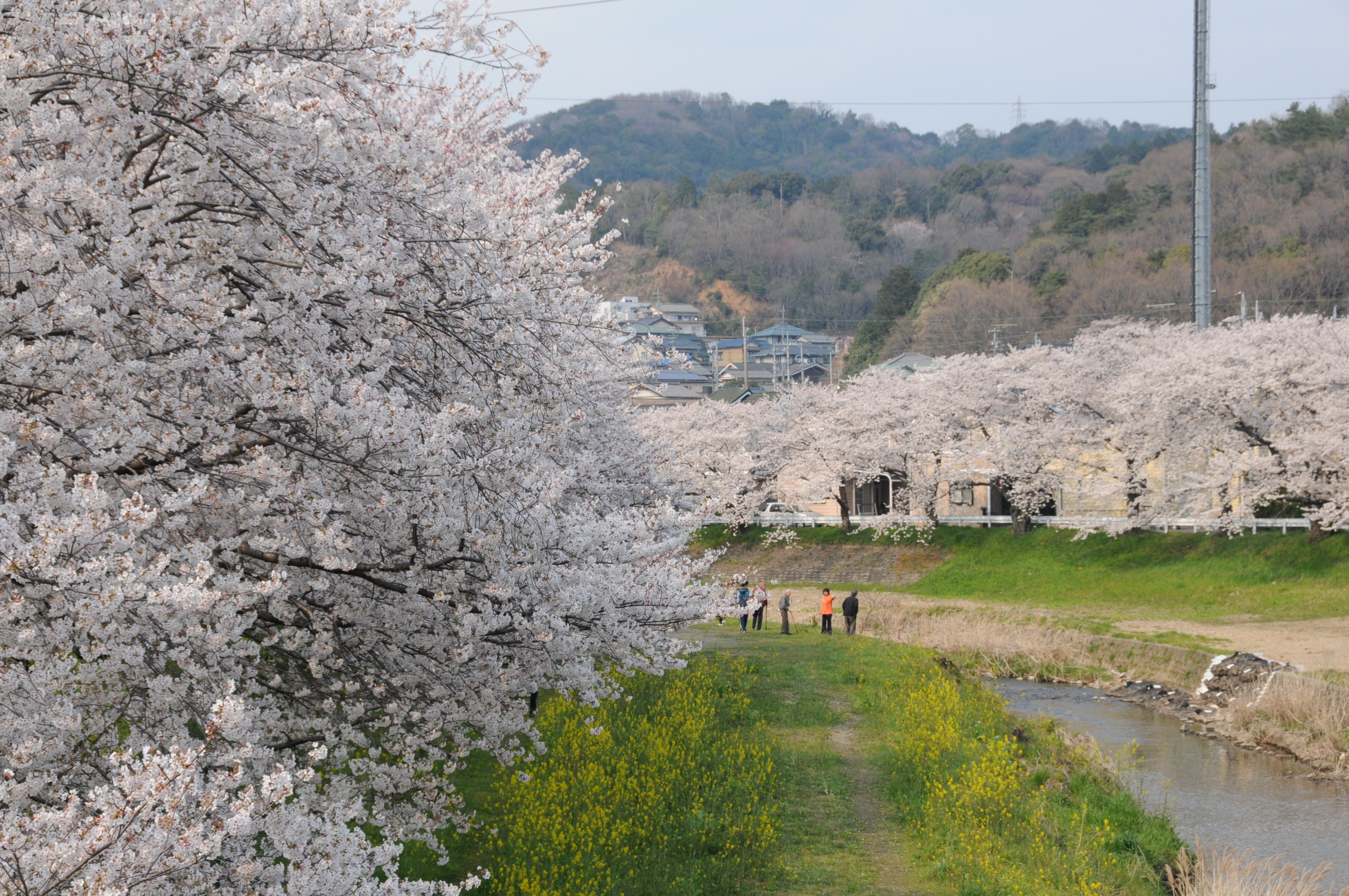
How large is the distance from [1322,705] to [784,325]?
79.7 meters

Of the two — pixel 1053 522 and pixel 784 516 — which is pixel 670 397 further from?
pixel 1053 522

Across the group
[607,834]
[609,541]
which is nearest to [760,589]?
[607,834]

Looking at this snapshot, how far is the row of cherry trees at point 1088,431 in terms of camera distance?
2794 cm

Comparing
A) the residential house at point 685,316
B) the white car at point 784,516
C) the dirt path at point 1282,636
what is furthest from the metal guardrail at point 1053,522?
the residential house at point 685,316

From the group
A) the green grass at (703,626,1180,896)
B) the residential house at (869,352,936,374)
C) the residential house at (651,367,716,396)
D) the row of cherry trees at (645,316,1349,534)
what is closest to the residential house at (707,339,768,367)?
the residential house at (651,367,716,396)

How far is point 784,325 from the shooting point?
93875mm

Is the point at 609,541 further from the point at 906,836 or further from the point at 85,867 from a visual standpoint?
the point at 906,836

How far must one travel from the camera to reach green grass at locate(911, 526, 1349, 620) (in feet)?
85.4

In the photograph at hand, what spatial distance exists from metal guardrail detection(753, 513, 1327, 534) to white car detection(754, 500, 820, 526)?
0.09 ft

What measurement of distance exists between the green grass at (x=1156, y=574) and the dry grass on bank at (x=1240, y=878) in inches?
663

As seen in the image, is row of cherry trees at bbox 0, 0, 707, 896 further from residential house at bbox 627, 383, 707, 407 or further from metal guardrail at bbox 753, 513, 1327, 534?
residential house at bbox 627, 383, 707, 407

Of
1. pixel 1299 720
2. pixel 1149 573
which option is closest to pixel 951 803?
pixel 1299 720

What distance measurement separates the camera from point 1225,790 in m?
13.8

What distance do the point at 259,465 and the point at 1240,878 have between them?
8.49 meters
